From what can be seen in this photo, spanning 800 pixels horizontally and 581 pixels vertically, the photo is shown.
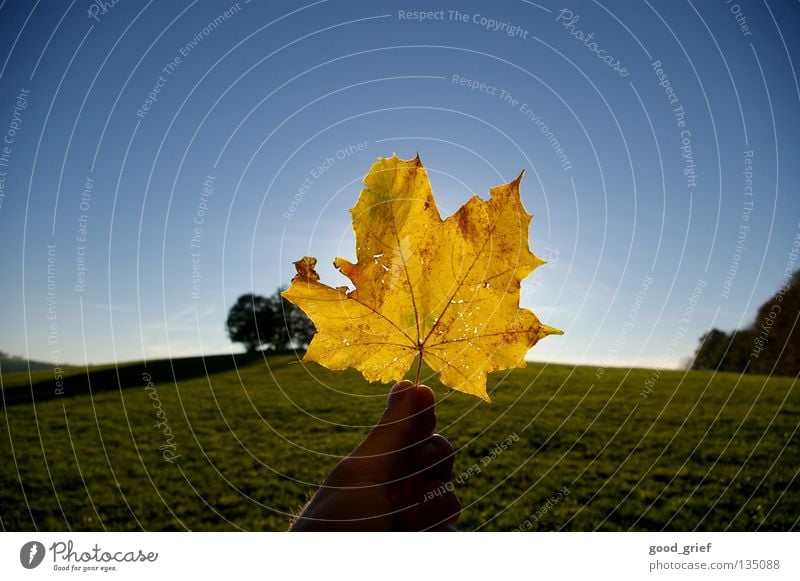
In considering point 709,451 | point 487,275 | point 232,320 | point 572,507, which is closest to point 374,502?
point 487,275

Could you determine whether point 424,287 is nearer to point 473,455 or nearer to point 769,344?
point 473,455

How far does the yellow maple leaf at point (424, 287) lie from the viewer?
1442mm

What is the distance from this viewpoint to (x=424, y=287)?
5.21 feet

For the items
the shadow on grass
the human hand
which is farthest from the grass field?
the human hand

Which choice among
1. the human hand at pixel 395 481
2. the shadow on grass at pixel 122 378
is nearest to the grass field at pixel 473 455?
the shadow on grass at pixel 122 378

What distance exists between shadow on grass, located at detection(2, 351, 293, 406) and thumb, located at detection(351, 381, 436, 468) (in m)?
14.8

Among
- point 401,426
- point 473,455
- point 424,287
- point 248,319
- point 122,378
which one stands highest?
point 248,319

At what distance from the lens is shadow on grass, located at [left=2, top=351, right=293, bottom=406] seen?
17125mm

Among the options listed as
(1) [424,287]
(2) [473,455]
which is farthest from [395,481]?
(2) [473,455]

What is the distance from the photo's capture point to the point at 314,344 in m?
1.54

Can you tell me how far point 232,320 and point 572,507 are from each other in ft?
46.6

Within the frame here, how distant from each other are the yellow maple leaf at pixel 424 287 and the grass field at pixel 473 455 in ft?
13.1

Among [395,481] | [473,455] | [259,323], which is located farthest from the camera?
[259,323]

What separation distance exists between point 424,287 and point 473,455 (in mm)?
7655
